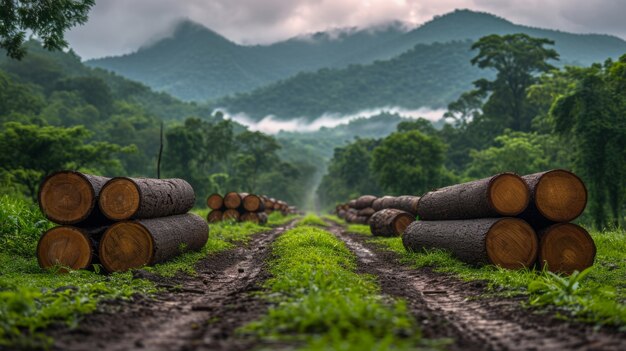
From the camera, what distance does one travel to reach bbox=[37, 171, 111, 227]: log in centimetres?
916

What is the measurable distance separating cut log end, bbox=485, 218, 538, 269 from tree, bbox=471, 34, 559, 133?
53.2 m

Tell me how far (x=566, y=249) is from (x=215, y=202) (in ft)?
70.1

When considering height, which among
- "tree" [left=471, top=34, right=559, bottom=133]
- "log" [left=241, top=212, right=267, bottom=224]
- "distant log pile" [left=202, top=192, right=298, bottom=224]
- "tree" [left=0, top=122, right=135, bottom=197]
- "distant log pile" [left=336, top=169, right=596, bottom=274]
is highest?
"tree" [left=471, top=34, right=559, bottom=133]

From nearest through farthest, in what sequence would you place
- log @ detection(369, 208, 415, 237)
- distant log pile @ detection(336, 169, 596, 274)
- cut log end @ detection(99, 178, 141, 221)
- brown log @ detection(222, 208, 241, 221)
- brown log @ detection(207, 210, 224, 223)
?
1. distant log pile @ detection(336, 169, 596, 274)
2. cut log end @ detection(99, 178, 141, 221)
3. log @ detection(369, 208, 415, 237)
4. brown log @ detection(207, 210, 224, 223)
5. brown log @ detection(222, 208, 241, 221)

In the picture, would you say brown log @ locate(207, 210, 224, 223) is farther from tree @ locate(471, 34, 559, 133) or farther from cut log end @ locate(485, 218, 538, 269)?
tree @ locate(471, 34, 559, 133)

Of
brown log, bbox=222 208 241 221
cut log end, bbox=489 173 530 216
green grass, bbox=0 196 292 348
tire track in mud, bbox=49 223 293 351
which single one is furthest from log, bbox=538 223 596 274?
brown log, bbox=222 208 241 221

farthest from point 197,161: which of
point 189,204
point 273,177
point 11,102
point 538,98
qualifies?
point 189,204

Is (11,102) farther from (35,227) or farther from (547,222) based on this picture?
(547,222)

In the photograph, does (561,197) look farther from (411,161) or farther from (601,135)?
(411,161)

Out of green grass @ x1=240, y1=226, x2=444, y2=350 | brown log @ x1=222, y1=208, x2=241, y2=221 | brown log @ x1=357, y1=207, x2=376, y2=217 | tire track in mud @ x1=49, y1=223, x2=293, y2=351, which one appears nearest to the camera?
green grass @ x1=240, y1=226, x2=444, y2=350

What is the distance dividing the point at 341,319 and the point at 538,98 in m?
47.3

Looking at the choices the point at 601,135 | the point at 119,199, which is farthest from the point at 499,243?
the point at 601,135

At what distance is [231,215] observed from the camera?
27.3 meters

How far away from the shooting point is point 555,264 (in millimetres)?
8992
